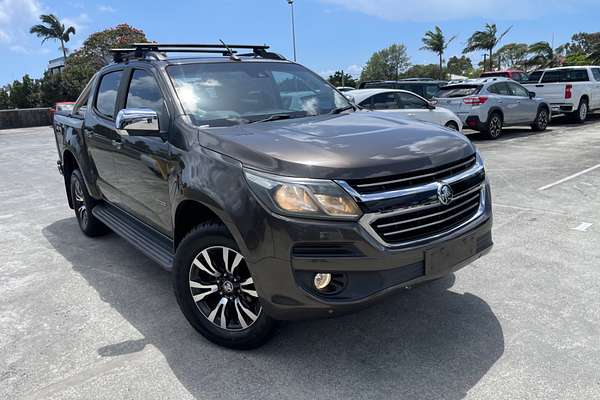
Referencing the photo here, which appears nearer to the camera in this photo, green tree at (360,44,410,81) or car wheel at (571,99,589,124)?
car wheel at (571,99,589,124)

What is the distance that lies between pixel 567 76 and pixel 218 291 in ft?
56.0

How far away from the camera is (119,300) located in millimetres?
3967

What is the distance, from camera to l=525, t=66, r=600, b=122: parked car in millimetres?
16156

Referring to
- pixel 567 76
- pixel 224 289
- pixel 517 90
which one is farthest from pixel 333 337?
pixel 567 76

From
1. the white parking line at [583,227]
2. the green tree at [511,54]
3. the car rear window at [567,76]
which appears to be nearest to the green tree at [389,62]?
the green tree at [511,54]

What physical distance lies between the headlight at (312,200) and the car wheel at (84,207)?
3475 millimetres

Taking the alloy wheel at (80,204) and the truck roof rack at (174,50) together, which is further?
the alloy wheel at (80,204)

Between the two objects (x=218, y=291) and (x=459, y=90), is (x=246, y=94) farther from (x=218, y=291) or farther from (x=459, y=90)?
(x=459, y=90)

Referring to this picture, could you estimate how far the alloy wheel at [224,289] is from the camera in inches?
117

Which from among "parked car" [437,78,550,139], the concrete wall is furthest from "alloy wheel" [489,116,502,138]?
the concrete wall

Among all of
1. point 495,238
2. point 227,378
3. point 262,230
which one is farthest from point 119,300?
point 495,238

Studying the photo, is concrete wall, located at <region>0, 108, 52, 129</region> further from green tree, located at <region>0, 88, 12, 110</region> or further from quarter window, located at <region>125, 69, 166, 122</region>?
quarter window, located at <region>125, 69, 166, 122</region>

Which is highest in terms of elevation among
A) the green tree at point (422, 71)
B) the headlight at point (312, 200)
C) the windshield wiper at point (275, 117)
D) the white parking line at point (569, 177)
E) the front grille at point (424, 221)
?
the green tree at point (422, 71)

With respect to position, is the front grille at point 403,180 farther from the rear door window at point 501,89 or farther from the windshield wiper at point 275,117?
the rear door window at point 501,89
